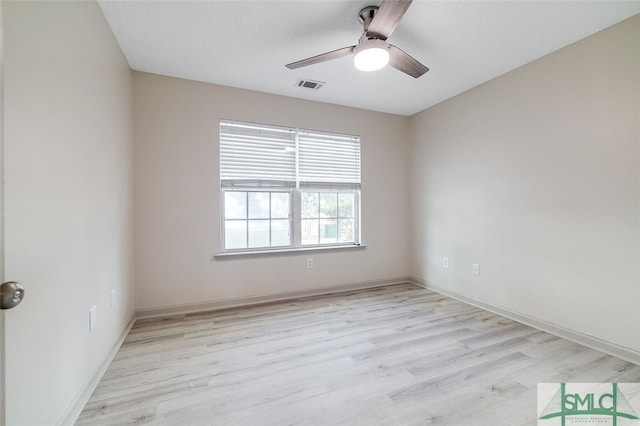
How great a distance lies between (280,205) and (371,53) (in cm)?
200

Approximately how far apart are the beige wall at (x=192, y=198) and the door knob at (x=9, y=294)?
1987 mm

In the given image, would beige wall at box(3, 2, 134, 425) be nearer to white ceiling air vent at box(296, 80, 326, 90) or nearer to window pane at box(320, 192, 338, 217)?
white ceiling air vent at box(296, 80, 326, 90)

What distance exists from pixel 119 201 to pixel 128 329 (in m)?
1.19

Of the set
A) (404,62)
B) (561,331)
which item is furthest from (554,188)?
(404,62)

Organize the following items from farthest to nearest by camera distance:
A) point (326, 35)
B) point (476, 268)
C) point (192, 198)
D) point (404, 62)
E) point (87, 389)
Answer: point (476, 268), point (192, 198), point (326, 35), point (404, 62), point (87, 389)

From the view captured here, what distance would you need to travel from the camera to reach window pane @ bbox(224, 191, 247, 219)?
3029 mm

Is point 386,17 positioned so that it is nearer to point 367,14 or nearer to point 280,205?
point 367,14

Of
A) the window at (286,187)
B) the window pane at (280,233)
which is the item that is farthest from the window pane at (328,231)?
the window pane at (280,233)

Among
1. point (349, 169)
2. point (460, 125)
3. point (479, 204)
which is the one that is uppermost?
point (460, 125)

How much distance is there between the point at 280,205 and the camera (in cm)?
329

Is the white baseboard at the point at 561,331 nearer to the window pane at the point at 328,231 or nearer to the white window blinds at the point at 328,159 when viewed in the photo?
the window pane at the point at 328,231

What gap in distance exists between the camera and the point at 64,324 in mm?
1322

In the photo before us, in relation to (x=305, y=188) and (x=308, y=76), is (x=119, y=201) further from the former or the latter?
(x=308, y=76)

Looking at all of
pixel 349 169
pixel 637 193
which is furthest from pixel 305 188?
pixel 637 193
